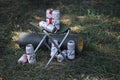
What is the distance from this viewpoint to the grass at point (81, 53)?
4.93 metres

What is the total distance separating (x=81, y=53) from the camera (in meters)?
5.60

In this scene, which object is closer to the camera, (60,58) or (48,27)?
(48,27)

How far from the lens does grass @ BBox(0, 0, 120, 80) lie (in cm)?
493

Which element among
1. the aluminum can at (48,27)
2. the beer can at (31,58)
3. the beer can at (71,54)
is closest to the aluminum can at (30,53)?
the beer can at (31,58)

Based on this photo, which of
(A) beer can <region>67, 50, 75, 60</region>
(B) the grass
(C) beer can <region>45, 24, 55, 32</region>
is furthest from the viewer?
(A) beer can <region>67, 50, 75, 60</region>

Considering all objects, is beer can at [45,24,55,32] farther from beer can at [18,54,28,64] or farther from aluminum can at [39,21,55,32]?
beer can at [18,54,28,64]

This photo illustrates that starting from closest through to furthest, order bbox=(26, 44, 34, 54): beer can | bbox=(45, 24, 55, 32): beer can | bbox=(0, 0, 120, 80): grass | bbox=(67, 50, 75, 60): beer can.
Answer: bbox=(0, 0, 120, 80): grass → bbox=(45, 24, 55, 32): beer can → bbox=(26, 44, 34, 54): beer can → bbox=(67, 50, 75, 60): beer can

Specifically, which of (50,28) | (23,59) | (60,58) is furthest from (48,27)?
(23,59)

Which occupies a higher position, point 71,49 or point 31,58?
point 71,49

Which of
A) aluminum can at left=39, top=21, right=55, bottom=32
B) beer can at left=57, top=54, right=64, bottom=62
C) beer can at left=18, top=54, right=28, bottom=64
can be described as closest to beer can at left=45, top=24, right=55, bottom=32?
aluminum can at left=39, top=21, right=55, bottom=32

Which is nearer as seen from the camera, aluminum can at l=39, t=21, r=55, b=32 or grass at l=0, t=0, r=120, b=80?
grass at l=0, t=0, r=120, b=80

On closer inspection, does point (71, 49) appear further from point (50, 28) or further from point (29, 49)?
point (29, 49)

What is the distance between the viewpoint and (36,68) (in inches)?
202

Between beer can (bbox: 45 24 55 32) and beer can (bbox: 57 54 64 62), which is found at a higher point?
beer can (bbox: 45 24 55 32)
